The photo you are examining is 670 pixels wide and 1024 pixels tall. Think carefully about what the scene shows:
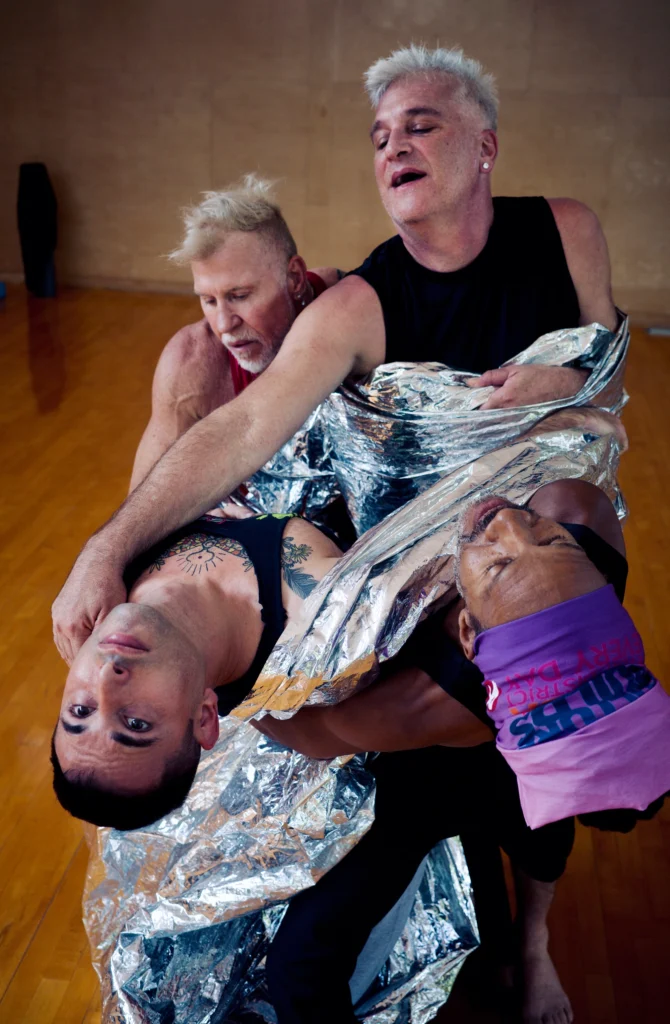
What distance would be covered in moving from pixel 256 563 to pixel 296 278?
0.75 meters

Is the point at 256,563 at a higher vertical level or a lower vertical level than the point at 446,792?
higher

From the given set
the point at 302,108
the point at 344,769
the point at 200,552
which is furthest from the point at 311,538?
the point at 302,108

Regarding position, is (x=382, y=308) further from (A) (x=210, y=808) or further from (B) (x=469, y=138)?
(A) (x=210, y=808)

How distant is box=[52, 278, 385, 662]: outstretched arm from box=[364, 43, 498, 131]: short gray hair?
37cm

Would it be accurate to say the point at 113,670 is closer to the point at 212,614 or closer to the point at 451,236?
the point at 212,614

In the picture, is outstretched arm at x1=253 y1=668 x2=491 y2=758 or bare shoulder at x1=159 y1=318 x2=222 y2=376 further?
bare shoulder at x1=159 y1=318 x2=222 y2=376

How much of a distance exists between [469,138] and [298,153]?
586 centimetres

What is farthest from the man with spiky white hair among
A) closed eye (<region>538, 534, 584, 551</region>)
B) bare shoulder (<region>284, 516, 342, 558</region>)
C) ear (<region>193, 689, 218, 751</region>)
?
closed eye (<region>538, 534, 584, 551</region>)

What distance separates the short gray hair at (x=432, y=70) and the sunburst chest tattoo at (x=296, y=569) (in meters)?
0.89

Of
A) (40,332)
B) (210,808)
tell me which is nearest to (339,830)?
(210,808)

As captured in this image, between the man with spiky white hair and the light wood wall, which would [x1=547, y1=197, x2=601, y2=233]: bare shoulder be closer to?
the man with spiky white hair

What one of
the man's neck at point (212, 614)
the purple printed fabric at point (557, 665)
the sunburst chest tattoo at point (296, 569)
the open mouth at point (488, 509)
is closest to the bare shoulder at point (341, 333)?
the sunburst chest tattoo at point (296, 569)

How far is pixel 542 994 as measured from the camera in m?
1.82

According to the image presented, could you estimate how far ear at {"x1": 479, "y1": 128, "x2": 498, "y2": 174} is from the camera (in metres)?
1.85
